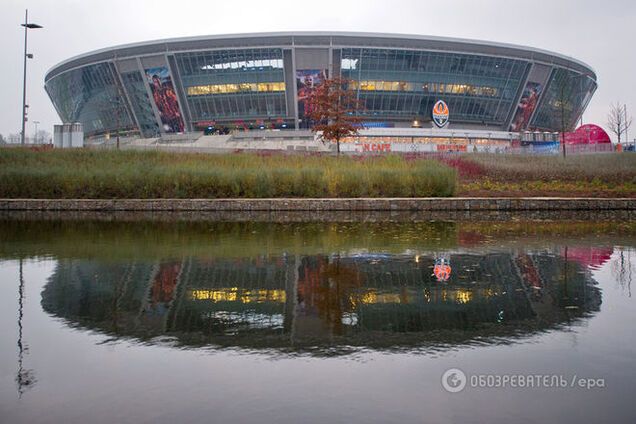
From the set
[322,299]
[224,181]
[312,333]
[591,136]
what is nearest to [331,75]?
[591,136]

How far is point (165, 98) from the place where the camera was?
8056 centimetres

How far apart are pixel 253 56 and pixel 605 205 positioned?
5893 cm

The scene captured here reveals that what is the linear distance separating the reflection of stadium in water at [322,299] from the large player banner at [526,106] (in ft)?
260

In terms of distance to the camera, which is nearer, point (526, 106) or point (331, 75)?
point (331, 75)

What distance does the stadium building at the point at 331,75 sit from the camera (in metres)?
75.5

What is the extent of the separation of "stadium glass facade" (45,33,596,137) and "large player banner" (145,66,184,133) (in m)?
0.14

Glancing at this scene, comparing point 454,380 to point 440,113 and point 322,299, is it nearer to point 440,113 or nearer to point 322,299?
point 322,299

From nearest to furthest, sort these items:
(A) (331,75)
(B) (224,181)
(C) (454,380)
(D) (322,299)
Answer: (C) (454,380)
(D) (322,299)
(B) (224,181)
(A) (331,75)

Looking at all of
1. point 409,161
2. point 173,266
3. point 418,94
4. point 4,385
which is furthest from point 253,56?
point 4,385

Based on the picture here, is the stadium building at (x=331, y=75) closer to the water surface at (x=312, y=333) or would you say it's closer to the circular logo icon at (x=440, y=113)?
the circular logo icon at (x=440, y=113)

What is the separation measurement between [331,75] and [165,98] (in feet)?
77.4

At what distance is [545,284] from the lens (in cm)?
895

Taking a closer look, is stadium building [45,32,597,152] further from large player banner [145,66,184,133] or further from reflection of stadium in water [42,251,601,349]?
reflection of stadium in water [42,251,601,349]

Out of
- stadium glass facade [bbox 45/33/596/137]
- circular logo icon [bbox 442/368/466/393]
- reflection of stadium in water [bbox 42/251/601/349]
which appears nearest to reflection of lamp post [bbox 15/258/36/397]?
reflection of stadium in water [bbox 42/251/601/349]
